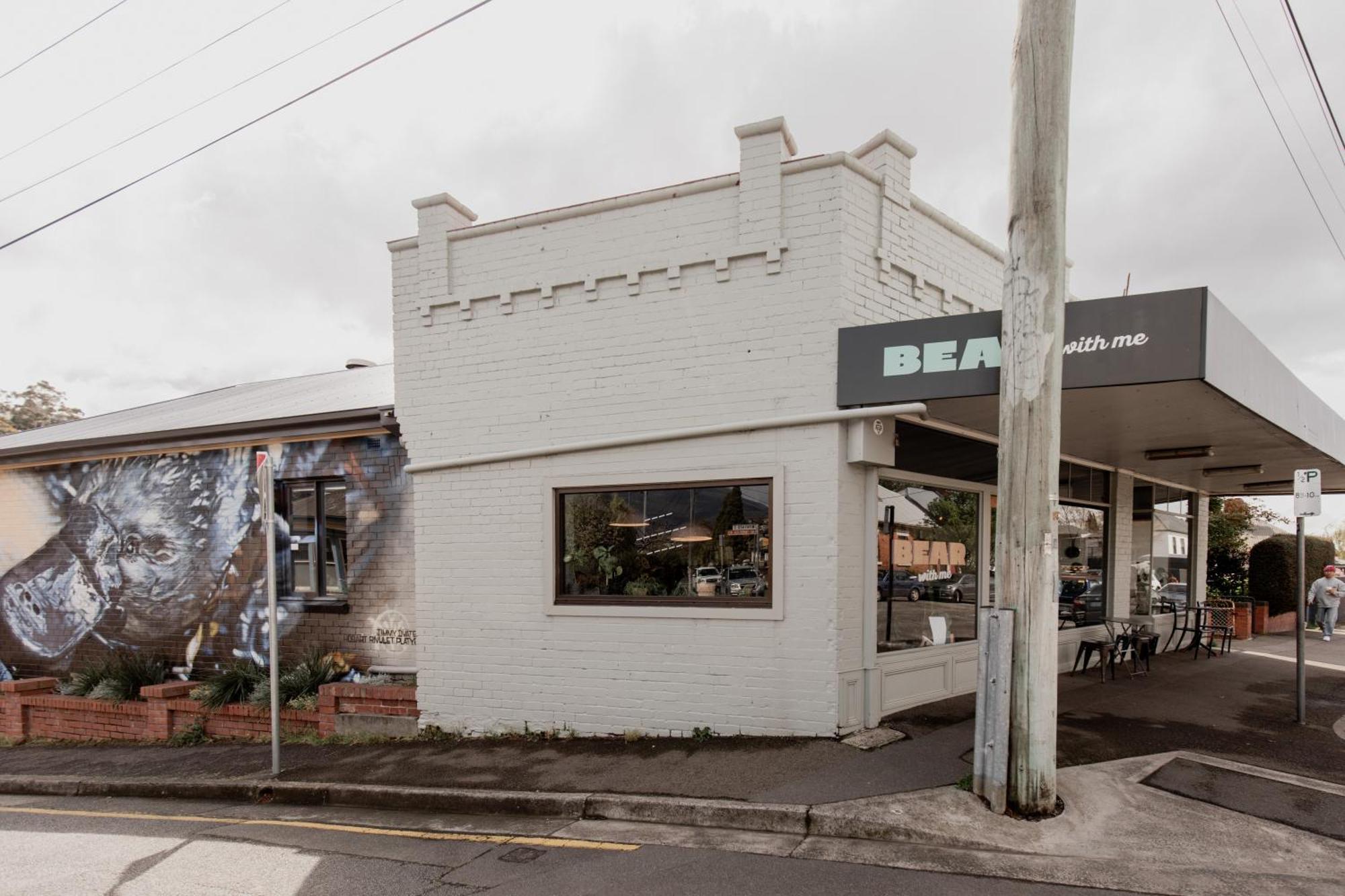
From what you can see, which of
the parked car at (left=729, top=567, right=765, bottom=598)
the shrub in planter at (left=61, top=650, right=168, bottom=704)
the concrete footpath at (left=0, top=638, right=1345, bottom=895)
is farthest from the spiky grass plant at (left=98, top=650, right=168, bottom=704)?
the parked car at (left=729, top=567, right=765, bottom=598)

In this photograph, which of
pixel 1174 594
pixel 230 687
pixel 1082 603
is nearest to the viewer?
pixel 230 687

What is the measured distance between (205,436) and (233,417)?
748 mm

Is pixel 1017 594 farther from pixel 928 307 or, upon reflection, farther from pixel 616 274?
pixel 616 274

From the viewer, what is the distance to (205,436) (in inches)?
398

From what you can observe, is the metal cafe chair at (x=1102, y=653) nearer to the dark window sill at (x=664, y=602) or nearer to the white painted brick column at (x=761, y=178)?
the dark window sill at (x=664, y=602)

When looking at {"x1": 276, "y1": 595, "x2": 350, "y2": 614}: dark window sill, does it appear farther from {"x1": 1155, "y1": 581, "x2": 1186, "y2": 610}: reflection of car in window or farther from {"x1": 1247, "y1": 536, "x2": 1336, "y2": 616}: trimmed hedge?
{"x1": 1247, "y1": 536, "x2": 1336, "y2": 616}: trimmed hedge

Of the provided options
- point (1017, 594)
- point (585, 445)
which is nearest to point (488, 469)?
point (585, 445)

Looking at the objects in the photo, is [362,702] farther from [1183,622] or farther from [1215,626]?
[1183,622]

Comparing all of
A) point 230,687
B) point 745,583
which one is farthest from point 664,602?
point 230,687

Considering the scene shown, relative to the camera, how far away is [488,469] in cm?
799

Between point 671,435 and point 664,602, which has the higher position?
point 671,435

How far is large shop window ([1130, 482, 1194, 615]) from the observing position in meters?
11.8

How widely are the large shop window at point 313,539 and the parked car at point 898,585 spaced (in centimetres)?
648

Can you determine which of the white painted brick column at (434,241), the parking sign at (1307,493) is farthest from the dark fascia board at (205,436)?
the parking sign at (1307,493)
